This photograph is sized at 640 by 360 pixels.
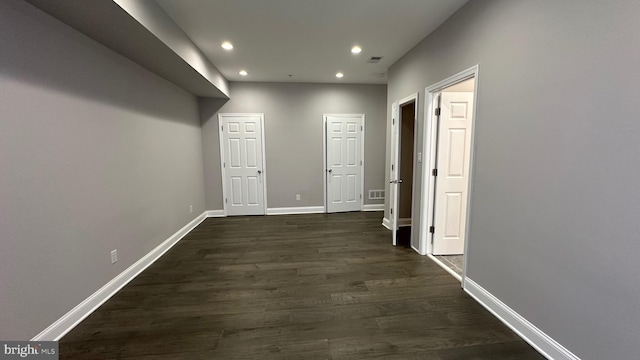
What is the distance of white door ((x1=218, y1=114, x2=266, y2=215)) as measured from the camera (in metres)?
5.08

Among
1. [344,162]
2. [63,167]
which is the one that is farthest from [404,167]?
[63,167]

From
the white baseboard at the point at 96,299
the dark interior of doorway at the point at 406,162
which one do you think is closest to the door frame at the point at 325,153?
the dark interior of doorway at the point at 406,162

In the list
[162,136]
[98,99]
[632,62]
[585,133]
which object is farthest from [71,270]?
[632,62]

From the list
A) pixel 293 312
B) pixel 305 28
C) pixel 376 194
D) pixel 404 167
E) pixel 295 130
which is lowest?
pixel 293 312

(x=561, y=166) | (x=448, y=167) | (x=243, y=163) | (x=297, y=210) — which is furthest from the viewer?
(x=297, y=210)

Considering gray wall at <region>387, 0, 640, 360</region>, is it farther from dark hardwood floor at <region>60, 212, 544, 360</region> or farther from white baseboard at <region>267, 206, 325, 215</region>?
white baseboard at <region>267, 206, 325, 215</region>

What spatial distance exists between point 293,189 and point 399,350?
13.1 feet

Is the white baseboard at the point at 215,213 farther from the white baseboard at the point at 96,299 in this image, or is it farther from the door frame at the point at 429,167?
the door frame at the point at 429,167

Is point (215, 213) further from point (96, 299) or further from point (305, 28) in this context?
point (305, 28)

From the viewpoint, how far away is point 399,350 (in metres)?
1.70

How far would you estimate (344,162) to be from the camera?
17.7 feet

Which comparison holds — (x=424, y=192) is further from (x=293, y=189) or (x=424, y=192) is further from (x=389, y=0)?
(x=293, y=189)

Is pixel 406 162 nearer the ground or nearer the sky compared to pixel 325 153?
nearer the ground

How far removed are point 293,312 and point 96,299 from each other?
5.79 ft
